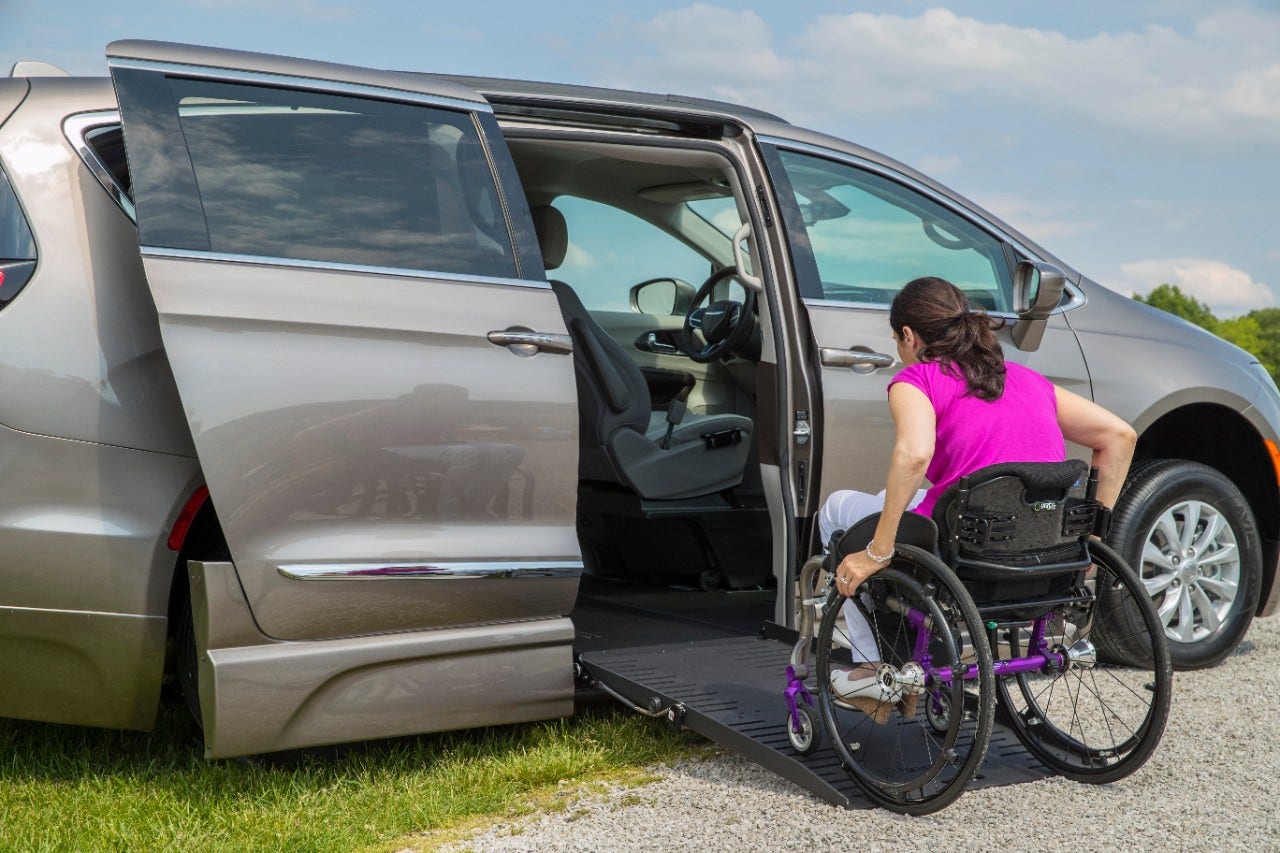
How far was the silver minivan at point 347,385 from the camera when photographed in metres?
2.84

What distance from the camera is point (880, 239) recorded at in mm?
4070

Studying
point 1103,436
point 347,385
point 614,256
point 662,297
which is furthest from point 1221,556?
point 347,385

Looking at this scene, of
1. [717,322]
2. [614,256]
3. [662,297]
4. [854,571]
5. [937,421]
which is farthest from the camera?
[662,297]

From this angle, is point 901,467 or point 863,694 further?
point 863,694

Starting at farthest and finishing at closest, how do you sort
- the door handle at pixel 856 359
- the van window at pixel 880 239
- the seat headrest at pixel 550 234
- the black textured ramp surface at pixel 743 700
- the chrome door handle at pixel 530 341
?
the seat headrest at pixel 550 234, the van window at pixel 880 239, the door handle at pixel 856 359, the chrome door handle at pixel 530 341, the black textured ramp surface at pixel 743 700

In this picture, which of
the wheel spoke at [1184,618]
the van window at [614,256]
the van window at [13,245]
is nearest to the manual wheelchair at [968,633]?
the wheel spoke at [1184,618]

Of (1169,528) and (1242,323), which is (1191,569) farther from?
(1242,323)

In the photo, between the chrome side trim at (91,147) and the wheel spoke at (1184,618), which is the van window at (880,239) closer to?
the wheel spoke at (1184,618)

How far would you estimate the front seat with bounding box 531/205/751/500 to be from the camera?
14.6ft

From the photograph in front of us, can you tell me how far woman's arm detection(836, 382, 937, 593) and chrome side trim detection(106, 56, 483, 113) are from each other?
1.41m

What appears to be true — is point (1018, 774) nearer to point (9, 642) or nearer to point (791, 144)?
point (791, 144)

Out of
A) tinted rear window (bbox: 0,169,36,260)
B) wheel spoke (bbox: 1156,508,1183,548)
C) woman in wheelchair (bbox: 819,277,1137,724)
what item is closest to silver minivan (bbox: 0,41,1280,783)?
tinted rear window (bbox: 0,169,36,260)

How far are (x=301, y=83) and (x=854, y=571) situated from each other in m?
1.86

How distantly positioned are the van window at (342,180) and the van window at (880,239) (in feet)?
3.49
